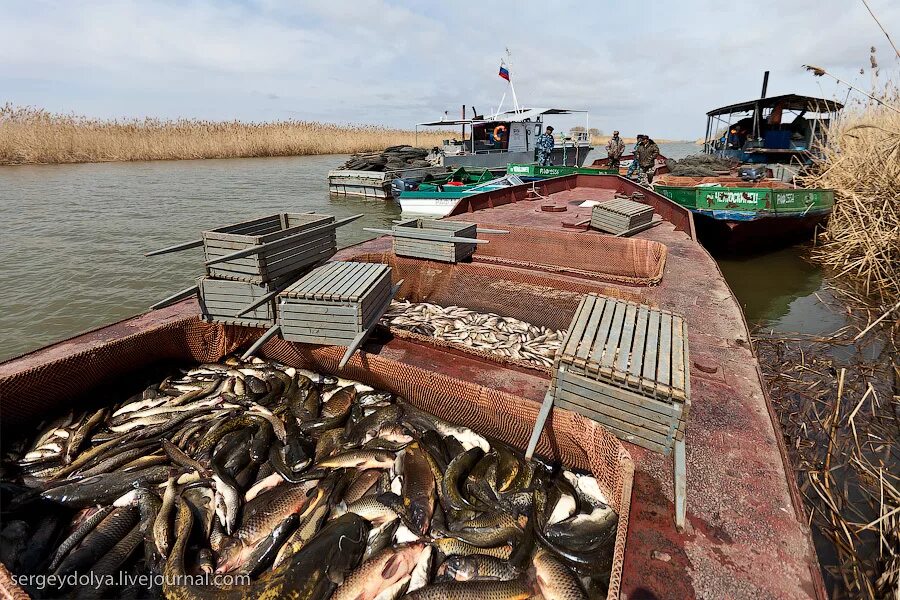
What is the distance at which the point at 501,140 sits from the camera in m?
23.2

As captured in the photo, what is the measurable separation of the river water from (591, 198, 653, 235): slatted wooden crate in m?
3.15

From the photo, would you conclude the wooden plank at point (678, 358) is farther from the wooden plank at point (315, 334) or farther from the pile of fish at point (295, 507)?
the wooden plank at point (315, 334)

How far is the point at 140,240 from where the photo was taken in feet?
43.3

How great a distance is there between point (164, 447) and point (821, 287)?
13.4 metres

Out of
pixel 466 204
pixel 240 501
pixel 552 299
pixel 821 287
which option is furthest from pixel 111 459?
pixel 821 287

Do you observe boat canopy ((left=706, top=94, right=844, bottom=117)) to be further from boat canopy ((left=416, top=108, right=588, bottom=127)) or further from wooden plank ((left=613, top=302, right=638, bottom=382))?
wooden plank ((left=613, top=302, right=638, bottom=382))

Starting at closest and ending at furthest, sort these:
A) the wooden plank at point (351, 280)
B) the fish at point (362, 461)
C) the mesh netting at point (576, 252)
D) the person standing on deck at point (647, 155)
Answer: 1. the fish at point (362, 461)
2. the wooden plank at point (351, 280)
3. the mesh netting at point (576, 252)
4. the person standing on deck at point (647, 155)

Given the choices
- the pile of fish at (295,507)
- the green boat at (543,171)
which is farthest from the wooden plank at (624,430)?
the green boat at (543,171)

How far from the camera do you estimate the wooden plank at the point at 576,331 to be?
9.64 ft

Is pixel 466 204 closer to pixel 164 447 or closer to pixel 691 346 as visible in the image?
pixel 691 346

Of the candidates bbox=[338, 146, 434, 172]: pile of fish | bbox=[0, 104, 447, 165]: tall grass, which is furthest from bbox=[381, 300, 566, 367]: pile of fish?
bbox=[0, 104, 447, 165]: tall grass

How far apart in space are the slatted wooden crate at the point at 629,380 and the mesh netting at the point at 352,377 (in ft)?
0.69

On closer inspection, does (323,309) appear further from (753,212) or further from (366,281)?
Answer: (753,212)

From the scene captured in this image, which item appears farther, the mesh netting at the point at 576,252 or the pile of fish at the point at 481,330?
the mesh netting at the point at 576,252
